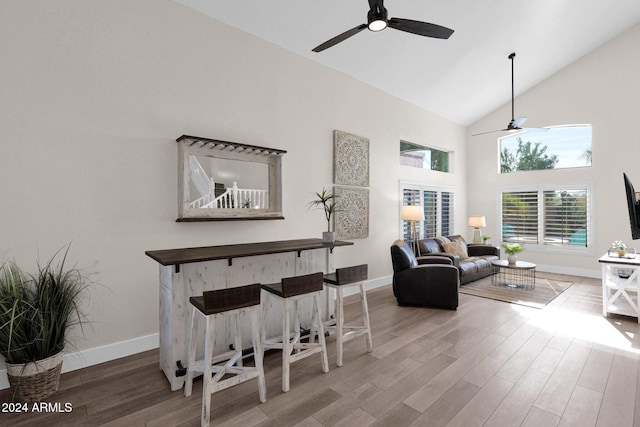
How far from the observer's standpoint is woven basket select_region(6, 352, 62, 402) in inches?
85.0

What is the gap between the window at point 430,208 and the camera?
20.1ft

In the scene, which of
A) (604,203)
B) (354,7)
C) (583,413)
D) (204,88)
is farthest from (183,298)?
(604,203)

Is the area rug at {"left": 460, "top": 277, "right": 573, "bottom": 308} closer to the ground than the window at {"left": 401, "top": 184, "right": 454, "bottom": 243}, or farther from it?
closer to the ground

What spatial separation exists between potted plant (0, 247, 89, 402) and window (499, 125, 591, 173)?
7.50 metres

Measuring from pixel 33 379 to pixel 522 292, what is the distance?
19.8 feet

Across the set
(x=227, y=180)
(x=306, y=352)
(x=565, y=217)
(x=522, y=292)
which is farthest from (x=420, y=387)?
(x=565, y=217)

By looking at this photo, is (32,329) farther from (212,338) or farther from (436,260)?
(436,260)

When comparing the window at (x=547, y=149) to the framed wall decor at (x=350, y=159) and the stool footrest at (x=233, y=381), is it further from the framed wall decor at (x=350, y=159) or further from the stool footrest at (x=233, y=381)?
the stool footrest at (x=233, y=381)

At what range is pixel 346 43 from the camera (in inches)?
168

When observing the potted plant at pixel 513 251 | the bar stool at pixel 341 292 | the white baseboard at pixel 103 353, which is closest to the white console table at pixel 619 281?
the potted plant at pixel 513 251

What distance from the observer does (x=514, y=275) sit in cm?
622

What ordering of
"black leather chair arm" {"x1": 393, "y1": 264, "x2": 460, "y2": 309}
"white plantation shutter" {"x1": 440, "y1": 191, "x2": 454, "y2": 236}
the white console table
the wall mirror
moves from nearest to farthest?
the wall mirror < the white console table < "black leather chair arm" {"x1": 393, "y1": 264, "x2": 460, "y2": 309} < "white plantation shutter" {"x1": 440, "y1": 191, "x2": 454, "y2": 236}

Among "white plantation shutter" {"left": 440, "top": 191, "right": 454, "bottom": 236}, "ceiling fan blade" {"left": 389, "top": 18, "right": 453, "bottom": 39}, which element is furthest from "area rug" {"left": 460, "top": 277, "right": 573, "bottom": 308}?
"ceiling fan blade" {"left": 389, "top": 18, "right": 453, "bottom": 39}

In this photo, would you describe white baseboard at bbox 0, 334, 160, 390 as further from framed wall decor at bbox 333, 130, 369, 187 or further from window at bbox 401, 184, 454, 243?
window at bbox 401, 184, 454, 243
